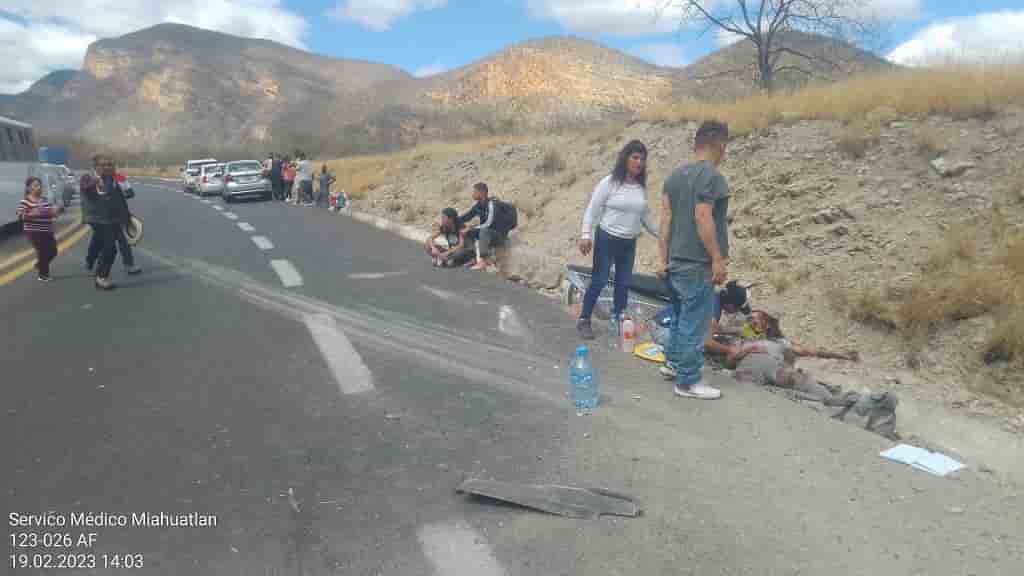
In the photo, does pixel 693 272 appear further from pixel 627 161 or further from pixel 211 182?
pixel 211 182

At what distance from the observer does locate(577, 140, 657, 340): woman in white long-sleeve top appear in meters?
6.25

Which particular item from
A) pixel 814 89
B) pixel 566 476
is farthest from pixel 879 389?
pixel 814 89

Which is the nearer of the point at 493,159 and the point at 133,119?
the point at 493,159

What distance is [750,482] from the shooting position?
12.6 ft

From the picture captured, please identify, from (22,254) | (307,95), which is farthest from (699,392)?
(307,95)

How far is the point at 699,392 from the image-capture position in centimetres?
511

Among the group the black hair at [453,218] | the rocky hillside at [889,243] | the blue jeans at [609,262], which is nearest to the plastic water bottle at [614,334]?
the blue jeans at [609,262]

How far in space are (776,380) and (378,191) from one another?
21.4 metres

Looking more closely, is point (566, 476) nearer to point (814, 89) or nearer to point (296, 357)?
point (296, 357)

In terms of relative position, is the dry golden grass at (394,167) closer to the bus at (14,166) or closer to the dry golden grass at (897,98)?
the bus at (14,166)

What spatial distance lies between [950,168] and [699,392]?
22.2 ft

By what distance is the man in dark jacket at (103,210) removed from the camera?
29.8ft

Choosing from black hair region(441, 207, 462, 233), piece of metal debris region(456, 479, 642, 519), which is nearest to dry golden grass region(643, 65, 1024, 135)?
black hair region(441, 207, 462, 233)

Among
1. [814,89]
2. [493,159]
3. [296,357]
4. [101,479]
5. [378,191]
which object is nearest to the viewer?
[101,479]
